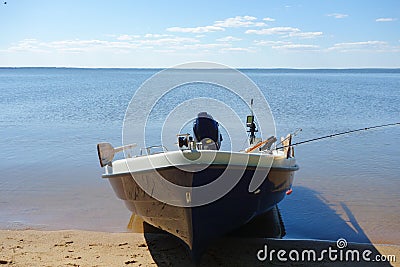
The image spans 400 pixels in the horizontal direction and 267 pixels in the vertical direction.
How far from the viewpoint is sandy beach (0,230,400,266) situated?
263 inches

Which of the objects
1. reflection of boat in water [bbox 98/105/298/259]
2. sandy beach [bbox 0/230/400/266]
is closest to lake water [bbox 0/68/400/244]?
sandy beach [bbox 0/230/400/266]

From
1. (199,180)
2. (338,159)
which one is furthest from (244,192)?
(338,159)

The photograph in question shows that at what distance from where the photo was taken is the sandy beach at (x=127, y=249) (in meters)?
6.67

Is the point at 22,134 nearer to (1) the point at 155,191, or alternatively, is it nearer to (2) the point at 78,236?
(2) the point at 78,236

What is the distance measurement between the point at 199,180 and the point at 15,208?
5270mm

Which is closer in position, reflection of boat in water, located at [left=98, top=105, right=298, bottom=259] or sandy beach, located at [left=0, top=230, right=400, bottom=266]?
reflection of boat in water, located at [left=98, top=105, right=298, bottom=259]

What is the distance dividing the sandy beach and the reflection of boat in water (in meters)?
0.42

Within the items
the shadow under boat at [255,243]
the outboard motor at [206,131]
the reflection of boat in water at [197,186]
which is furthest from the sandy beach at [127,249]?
the outboard motor at [206,131]

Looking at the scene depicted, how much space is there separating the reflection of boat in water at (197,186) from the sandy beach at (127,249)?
1.37 feet

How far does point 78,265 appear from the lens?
21.2 ft

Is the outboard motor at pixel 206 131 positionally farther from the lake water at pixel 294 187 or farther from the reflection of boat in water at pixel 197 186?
the lake water at pixel 294 187

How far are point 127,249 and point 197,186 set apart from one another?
6.36 ft

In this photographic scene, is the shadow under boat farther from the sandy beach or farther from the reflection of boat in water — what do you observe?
the reflection of boat in water

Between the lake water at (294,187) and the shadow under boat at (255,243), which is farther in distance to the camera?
the lake water at (294,187)
